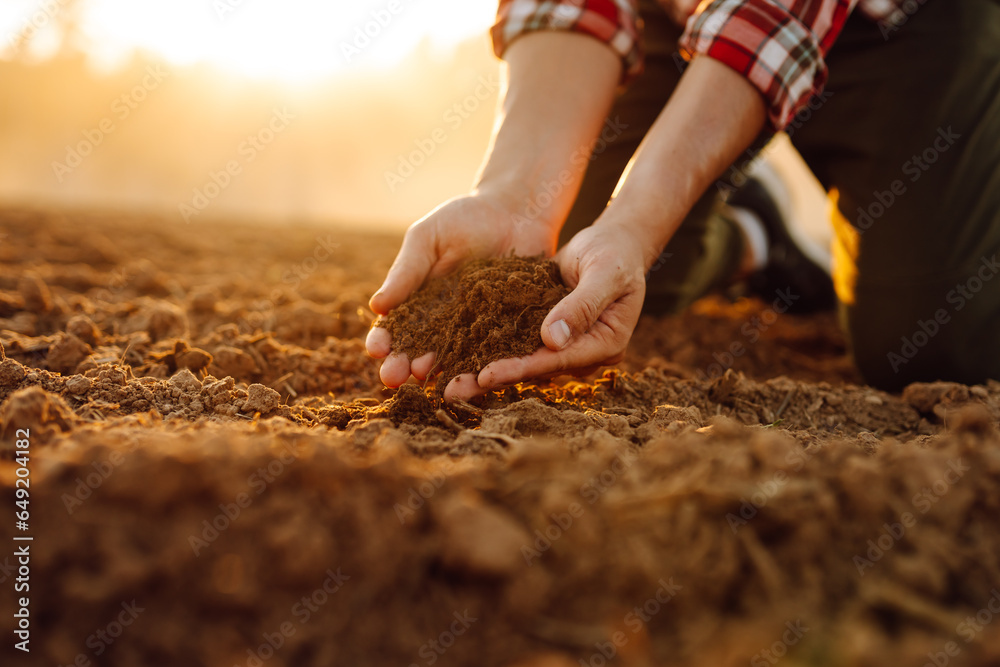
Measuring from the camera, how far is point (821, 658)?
0.67m

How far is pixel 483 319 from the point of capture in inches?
60.4

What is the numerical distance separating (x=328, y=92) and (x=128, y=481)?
23.9 metres

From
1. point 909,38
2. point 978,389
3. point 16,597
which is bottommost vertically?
point 978,389

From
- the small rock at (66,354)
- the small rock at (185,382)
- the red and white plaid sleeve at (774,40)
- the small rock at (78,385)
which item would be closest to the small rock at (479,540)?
the small rock at (185,382)

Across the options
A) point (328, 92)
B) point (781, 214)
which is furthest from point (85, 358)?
point (328, 92)

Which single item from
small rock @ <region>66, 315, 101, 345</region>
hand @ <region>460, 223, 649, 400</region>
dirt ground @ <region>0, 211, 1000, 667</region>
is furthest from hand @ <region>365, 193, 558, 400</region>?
small rock @ <region>66, 315, 101, 345</region>

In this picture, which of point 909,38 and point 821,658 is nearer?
point 821,658

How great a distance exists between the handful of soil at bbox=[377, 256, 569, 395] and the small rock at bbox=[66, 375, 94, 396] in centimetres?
75

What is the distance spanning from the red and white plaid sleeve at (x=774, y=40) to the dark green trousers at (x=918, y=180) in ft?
1.61

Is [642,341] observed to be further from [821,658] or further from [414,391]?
[821,658]

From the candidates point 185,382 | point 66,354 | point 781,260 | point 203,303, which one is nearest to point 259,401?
point 185,382

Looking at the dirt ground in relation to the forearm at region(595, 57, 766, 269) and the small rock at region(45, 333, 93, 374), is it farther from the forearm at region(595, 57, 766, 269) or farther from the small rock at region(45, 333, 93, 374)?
the forearm at region(595, 57, 766, 269)

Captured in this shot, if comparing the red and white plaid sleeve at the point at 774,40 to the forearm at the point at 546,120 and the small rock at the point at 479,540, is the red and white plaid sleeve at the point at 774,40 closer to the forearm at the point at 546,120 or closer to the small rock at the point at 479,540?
the forearm at the point at 546,120

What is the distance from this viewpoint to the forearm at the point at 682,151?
1.73m
